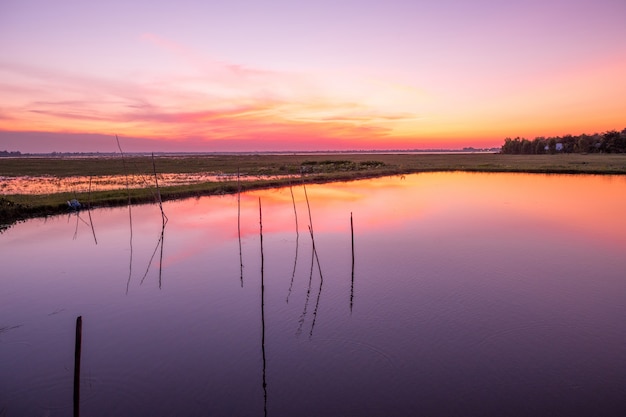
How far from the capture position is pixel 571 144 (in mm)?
69938

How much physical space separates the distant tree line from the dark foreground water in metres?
56.0

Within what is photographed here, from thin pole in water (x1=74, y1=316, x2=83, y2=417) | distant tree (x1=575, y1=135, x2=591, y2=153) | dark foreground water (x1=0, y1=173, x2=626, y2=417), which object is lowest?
dark foreground water (x1=0, y1=173, x2=626, y2=417)

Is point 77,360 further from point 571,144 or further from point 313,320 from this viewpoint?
point 571,144

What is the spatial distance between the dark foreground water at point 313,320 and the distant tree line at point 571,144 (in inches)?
2207

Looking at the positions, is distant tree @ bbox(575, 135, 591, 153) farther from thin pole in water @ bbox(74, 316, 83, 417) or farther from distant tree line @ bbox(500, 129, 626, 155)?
thin pole in water @ bbox(74, 316, 83, 417)

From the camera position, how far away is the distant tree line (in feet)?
197

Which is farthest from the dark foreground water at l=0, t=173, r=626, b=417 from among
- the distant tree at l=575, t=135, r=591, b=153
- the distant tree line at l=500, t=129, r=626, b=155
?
the distant tree at l=575, t=135, r=591, b=153

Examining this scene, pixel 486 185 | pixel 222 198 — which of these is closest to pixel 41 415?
pixel 222 198

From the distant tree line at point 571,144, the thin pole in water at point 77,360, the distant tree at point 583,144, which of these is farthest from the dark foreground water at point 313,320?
the distant tree at point 583,144

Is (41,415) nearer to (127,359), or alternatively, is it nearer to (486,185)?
(127,359)

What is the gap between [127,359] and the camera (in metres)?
6.32

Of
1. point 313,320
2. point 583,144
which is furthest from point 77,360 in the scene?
point 583,144

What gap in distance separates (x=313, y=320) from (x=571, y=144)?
254 ft

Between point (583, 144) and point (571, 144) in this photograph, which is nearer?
point (583, 144)
